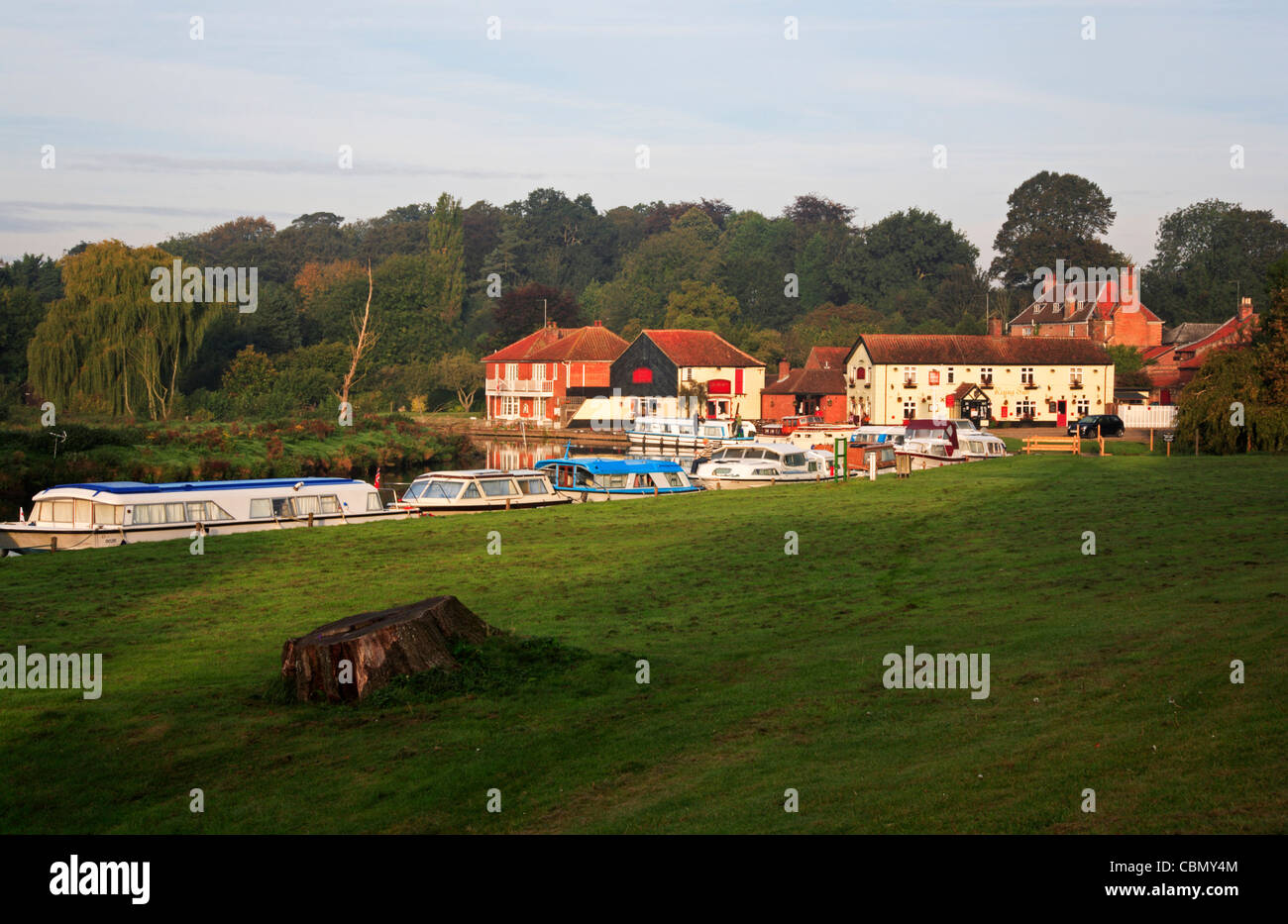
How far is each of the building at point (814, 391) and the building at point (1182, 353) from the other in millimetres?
31003

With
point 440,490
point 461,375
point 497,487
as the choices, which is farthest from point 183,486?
point 461,375

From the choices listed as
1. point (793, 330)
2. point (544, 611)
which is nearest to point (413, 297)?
point (793, 330)

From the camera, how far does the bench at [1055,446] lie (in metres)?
57.2

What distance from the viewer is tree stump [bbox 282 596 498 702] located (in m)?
14.2

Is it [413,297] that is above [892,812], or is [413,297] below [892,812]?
above

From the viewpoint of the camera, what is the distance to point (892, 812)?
9.68 meters

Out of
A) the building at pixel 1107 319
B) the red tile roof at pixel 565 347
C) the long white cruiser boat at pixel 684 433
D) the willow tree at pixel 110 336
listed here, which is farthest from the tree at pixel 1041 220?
the willow tree at pixel 110 336

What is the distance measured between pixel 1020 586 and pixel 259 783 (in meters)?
15.0

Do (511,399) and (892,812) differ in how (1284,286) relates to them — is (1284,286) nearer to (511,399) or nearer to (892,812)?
(892,812)

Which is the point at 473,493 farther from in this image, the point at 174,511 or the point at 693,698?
the point at 693,698

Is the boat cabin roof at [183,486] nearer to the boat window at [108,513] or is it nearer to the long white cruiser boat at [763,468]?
the boat window at [108,513]

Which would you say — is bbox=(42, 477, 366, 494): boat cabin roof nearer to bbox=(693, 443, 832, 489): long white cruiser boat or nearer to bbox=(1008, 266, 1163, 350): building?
bbox=(693, 443, 832, 489): long white cruiser boat
